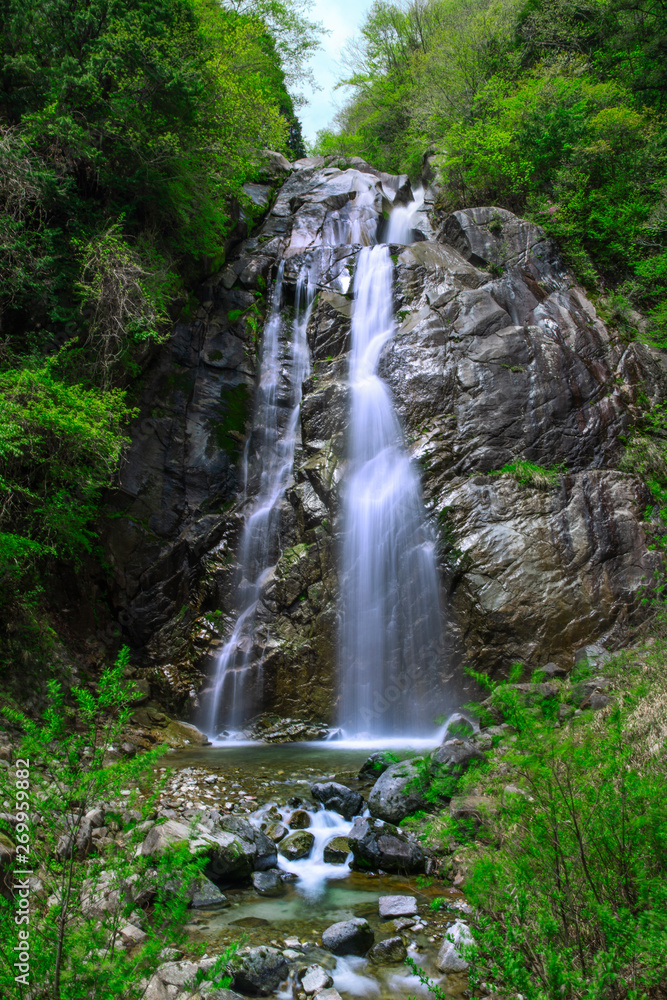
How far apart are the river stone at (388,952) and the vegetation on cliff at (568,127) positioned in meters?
12.9

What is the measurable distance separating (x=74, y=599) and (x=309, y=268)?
1122cm


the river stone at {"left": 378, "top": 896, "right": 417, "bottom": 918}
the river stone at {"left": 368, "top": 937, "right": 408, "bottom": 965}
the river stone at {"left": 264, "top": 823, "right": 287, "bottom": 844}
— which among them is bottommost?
the river stone at {"left": 368, "top": 937, "right": 408, "bottom": 965}

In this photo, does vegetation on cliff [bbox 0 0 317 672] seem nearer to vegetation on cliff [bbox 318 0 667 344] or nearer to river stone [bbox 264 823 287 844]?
river stone [bbox 264 823 287 844]

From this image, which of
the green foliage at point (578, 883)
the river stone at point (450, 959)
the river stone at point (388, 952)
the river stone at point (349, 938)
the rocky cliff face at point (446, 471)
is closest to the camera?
the green foliage at point (578, 883)

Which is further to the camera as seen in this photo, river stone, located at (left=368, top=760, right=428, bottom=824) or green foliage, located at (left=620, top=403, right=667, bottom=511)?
green foliage, located at (left=620, top=403, right=667, bottom=511)

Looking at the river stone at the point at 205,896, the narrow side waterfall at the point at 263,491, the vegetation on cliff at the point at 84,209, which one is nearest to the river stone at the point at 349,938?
the river stone at the point at 205,896

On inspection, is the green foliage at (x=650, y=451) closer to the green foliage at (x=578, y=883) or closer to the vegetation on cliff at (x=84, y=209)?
the green foliage at (x=578, y=883)

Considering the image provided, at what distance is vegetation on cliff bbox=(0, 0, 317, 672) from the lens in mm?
8164

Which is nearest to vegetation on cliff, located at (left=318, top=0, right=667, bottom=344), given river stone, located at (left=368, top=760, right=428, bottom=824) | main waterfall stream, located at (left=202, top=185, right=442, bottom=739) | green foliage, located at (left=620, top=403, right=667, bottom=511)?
green foliage, located at (left=620, top=403, right=667, bottom=511)

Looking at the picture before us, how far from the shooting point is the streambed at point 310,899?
355 cm

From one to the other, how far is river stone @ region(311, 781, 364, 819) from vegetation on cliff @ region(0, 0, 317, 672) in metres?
4.66

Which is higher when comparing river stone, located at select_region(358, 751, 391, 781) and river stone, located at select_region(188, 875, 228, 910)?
river stone, located at select_region(358, 751, 391, 781)
